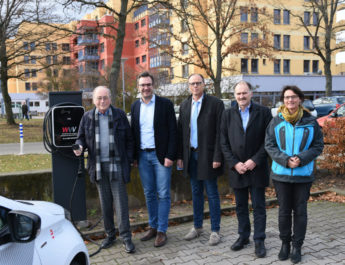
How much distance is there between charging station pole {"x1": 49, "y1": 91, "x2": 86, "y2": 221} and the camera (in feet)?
15.9

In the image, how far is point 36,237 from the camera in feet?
7.68

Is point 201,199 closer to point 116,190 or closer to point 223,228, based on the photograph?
point 223,228

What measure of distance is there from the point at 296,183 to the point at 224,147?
928 millimetres

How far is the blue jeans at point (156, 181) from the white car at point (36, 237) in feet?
5.96

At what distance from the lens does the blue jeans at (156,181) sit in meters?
4.60

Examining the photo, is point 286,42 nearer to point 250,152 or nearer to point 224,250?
point 250,152

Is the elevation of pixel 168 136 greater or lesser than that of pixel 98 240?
greater

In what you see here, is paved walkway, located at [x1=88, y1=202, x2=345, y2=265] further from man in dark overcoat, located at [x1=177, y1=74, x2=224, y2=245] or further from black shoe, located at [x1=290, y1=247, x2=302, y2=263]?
man in dark overcoat, located at [x1=177, y1=74, x2=224, y2=245]

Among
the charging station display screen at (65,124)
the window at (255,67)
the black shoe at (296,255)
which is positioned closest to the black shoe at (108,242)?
the charging station display screen at (65,124)

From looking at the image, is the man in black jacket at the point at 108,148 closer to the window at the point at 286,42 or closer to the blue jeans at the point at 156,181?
the blue jeans at the point at 156,181

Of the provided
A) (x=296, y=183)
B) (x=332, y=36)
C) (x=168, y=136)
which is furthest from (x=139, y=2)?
(x=332, y=36)

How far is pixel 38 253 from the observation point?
2305 mm

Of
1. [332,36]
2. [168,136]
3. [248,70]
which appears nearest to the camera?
[168,136]

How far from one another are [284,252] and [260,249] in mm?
272
